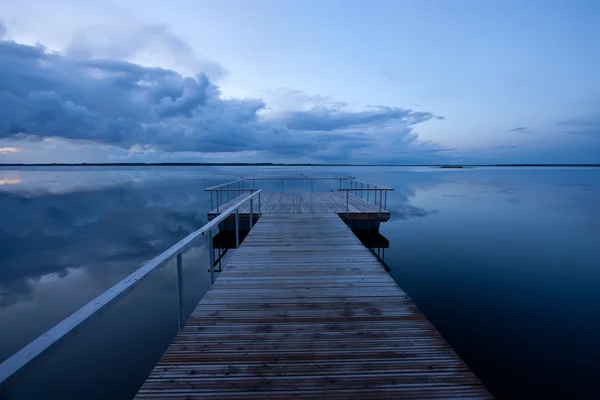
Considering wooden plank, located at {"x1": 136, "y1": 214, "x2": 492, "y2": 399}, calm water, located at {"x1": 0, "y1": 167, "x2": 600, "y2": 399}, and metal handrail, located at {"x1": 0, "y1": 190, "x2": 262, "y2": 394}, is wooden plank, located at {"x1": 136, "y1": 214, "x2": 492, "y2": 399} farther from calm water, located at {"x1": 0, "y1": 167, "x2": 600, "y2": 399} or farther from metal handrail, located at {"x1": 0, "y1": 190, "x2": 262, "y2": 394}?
calm water, located at {"x1": 0, "y1": 167, "x2": 600, "y2": 399}

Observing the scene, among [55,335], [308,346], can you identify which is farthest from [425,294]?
[55,335]

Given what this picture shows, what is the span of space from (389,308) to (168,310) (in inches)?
214

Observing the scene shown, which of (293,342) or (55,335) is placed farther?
(293,342)

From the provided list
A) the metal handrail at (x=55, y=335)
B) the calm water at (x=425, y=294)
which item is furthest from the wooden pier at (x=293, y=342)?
the calm water at (x=425, y=294)

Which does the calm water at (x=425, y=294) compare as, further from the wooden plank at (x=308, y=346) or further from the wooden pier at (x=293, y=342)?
the wooden plank at (x=308, y=346)

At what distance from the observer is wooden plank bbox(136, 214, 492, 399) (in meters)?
2.15

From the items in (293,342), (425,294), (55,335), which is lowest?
(425,294)

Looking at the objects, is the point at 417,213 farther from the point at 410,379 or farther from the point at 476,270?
the point at 410,379

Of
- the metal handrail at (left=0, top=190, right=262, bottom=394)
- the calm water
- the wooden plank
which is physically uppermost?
the metal handrail at (left=0, top=190, right=262, bottom=394)

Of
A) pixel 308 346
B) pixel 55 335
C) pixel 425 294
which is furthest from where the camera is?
pixel 425 294

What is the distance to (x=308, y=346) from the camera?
265 centimetres

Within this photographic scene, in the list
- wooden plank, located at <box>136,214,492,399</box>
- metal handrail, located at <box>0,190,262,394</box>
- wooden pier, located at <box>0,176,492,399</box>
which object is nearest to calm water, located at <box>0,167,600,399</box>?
metal handrail, located at <box>0,190,262,394</box>

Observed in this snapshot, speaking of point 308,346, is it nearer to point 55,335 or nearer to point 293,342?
point 293,342

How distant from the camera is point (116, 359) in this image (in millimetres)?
5098
